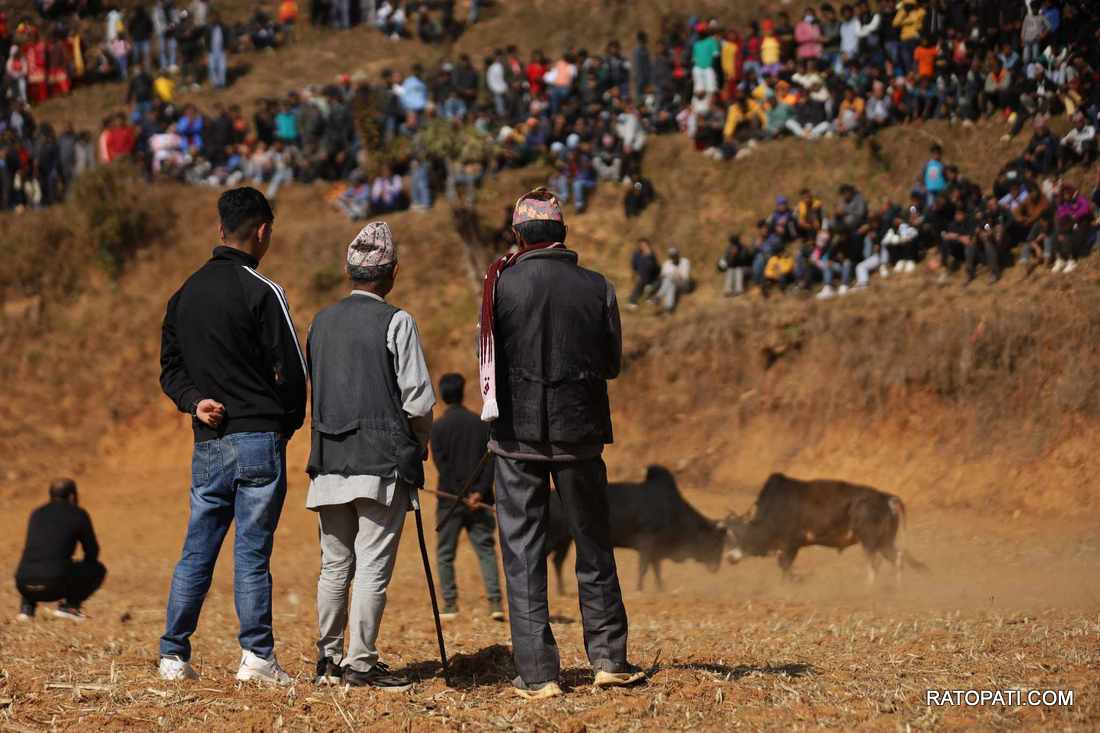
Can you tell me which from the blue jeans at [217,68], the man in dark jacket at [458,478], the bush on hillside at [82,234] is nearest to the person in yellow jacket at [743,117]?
the bush on hillside at [82,234]

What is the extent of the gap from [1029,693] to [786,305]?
14.9 m

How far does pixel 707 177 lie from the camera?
24.9m

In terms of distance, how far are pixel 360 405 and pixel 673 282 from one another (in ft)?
54.5

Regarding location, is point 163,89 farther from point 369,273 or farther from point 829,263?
point 369,273

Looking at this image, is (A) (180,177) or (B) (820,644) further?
(A) (180,177)

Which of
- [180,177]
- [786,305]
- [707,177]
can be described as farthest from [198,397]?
[180,177]

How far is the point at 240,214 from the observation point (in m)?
6.68

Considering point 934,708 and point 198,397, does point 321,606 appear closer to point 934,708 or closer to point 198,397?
point 198,397

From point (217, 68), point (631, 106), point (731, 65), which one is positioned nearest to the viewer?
point (731, 65)

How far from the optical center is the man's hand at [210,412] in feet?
20.9

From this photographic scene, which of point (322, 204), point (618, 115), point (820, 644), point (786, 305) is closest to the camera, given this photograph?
point (820, 644)

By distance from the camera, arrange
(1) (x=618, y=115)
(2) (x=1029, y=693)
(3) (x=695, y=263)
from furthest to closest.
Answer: (1) (x=618, y=115) < (3) (x=695, y=263) < (2) (x=1029, y=693)

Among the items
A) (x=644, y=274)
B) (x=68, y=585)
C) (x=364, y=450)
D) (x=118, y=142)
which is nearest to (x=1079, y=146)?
(x=644, y=274)

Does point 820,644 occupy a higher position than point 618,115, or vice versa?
point 618,115
